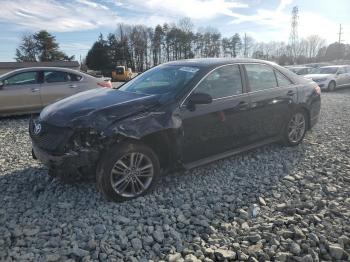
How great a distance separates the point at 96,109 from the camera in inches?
151

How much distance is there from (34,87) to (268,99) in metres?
6.67

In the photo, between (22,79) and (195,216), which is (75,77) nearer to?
(22,79)

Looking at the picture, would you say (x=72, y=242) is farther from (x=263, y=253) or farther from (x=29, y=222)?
(x=263, y=253)

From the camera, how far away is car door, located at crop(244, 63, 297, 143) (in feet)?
16.9

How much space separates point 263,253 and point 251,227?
1.48 ft

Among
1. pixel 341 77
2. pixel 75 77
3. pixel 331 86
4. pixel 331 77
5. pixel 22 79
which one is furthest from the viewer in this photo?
pixel 341 77

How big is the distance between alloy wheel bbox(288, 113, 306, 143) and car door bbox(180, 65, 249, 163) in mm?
1319

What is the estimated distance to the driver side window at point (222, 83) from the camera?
179 inches

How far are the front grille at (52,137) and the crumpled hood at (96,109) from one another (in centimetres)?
6

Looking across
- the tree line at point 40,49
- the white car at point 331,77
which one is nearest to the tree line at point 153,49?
the tree line at point 40,49

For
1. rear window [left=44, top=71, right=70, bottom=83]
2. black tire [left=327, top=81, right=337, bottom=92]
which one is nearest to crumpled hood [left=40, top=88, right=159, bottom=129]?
rear window [left=44, top=71, right=70, bottom=83]

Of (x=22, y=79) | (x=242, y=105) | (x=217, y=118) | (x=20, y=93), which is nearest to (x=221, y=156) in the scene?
(x=217, y=118)

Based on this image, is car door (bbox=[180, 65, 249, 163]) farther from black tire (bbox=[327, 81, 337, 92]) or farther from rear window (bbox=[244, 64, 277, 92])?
black tire (bbox=[327, 81, 337, 92])

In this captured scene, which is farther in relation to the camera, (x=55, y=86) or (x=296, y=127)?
(x=55, y=86)
